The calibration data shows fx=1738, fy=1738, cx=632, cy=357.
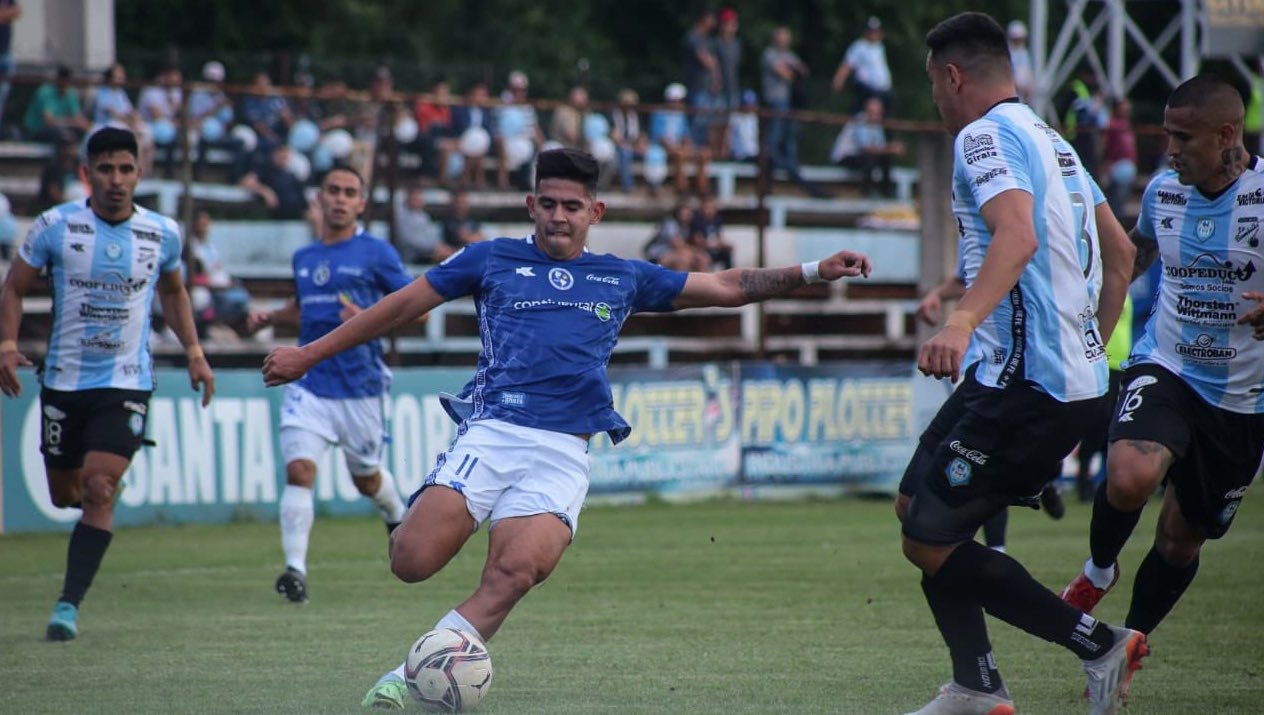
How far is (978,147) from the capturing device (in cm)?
602

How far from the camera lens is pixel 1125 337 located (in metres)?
16.8

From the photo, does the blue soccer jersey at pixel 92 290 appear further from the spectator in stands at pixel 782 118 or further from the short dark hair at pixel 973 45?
the spectator in stands at pixel 782 118

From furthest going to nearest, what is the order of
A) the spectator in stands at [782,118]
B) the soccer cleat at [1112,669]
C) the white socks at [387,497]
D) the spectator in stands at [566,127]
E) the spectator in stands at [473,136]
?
the spectator in stands at [782,118] < the spectator in stands at [566,127] < the spectator in stands at [473,136] < the white socks at [387,497] < the soccer cleat at [1112,669]

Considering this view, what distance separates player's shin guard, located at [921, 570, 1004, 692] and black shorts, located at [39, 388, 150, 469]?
488 centimetres

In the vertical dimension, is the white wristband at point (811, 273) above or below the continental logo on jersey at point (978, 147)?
below

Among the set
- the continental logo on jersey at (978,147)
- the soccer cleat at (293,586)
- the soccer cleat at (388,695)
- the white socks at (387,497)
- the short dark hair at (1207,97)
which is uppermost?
the short dark hair at (1207,97)

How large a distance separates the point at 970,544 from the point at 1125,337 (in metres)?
11.2

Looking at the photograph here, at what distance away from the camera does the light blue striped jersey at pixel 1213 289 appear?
24.0 feet

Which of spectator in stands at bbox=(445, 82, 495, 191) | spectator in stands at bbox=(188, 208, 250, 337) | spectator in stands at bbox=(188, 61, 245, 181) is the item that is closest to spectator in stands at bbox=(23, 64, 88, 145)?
spectator in stands at bbox=(188, 61, 245, 181)

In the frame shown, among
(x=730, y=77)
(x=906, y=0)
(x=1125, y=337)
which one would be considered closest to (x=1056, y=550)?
(x=1125, y=337)

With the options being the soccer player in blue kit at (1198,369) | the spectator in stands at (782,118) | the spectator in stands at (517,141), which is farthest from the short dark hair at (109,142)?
the spectator in stands at (782,118)

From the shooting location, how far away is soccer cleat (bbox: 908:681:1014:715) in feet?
20.5

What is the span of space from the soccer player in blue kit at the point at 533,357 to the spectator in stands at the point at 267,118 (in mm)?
10686

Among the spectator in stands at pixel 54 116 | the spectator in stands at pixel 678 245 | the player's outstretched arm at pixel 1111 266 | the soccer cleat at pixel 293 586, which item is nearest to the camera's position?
the player's outstretched arm at pixel 1111 266
